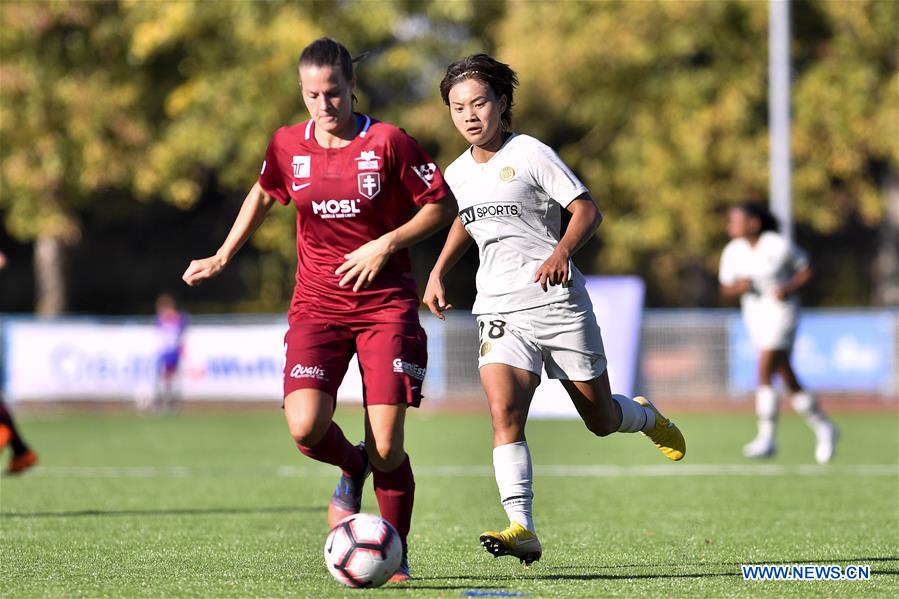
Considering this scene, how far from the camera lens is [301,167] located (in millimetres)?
6473

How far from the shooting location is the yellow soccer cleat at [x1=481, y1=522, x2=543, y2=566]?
6.29 meters

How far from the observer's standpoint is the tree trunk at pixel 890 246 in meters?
29.5

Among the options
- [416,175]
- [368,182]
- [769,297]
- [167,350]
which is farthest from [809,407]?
[167,350]

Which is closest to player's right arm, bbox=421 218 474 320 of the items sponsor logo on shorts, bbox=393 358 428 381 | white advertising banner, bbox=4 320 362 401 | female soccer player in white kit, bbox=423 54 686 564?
female soccer player in white kit, bbox=423 54 686 564

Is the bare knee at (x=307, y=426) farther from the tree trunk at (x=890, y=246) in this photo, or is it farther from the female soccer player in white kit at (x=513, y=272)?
the tree trunk at (x=890, y=246)

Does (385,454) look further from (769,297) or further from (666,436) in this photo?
(769,297)

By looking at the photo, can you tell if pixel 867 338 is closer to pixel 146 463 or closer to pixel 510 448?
pixel 146 463

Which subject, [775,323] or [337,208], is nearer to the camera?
[337,208]

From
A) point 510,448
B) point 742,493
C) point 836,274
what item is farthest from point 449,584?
point 836,274

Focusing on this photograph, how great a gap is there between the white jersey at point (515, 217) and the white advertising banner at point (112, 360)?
58.4 ft

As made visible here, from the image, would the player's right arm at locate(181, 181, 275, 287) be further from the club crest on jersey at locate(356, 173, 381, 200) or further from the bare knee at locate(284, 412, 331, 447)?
the bare knee at locate(284, 412, 331, 447)

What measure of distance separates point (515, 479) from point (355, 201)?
145 cm

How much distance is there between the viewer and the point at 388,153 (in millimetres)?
6375

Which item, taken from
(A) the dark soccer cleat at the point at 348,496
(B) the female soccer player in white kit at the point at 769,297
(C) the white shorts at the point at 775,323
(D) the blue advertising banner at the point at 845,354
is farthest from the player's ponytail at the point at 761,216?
(D) the blue advertising banner at the point at 845,354
